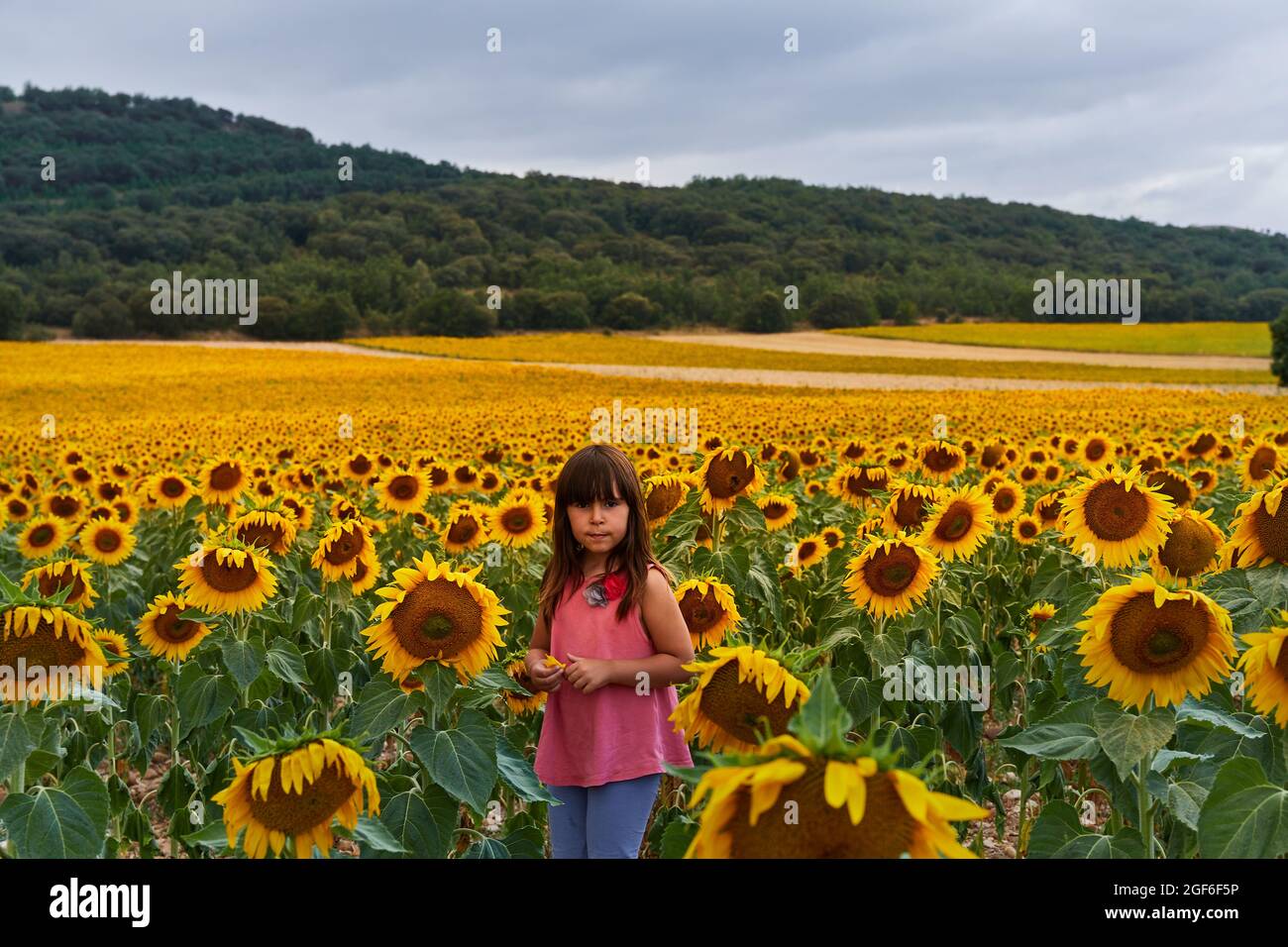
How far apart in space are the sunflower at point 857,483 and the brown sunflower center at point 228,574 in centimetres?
374

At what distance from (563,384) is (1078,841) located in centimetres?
3162

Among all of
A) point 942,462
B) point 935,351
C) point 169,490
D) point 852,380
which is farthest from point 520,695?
point 935,351

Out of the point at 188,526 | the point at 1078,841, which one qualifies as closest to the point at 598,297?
the point at 188,526

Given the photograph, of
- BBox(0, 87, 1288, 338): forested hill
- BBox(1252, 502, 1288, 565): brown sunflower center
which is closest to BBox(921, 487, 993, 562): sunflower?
BBox(1252, 502, 1288, 565): brown sunflower center

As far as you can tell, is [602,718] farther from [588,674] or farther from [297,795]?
[297,795]

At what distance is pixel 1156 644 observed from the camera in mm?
2695

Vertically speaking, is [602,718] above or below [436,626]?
below

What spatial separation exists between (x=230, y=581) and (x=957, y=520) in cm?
307

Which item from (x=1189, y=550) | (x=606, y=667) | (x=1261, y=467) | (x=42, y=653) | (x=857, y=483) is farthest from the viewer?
(x=1261, y=467)

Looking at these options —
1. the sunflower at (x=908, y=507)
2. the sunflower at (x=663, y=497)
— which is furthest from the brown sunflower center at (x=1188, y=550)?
the sunflower at (x=663, y=497)

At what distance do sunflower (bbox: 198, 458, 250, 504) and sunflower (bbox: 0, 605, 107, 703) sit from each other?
461 centimetres

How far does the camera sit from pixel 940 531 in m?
5.00

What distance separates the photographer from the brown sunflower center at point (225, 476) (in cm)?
747
